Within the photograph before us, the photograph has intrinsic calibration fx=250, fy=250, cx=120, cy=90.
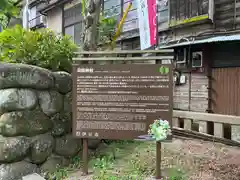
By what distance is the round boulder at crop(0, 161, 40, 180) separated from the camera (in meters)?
4.00

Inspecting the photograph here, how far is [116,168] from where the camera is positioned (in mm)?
4312

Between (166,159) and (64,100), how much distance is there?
2.25 meters

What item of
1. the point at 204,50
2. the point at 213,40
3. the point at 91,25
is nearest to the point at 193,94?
the point at 204,50

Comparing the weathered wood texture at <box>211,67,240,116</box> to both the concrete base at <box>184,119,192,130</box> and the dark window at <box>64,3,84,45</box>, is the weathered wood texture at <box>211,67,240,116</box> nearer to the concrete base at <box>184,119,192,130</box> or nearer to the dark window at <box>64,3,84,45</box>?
the concrete base at <box>184,119,192,130</box>

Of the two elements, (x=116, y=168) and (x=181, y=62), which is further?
(x=181, y=62)

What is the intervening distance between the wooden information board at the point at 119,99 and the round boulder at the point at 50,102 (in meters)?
0.69

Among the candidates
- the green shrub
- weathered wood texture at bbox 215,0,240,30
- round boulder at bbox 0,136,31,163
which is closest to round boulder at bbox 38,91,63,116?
round boulder at bbox 0,136,31,163

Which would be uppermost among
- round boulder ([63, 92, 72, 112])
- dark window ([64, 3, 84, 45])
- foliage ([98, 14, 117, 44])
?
dark window ([64, 3, 84, 45])

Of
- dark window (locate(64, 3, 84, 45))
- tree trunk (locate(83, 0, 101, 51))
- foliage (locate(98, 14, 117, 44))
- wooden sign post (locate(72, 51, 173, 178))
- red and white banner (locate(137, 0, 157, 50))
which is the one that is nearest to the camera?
wooden sign post (locate(72, 51, 173, 178))

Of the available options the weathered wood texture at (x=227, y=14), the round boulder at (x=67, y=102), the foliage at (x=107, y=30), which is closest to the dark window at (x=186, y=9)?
the weathered wood texture at (x=227, y=14)

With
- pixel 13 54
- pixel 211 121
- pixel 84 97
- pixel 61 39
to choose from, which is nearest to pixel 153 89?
pixel 84 97

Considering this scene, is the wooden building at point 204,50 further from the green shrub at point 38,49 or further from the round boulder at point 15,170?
the round boulder at point 15,170

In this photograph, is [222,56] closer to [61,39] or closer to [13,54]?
[61,39]

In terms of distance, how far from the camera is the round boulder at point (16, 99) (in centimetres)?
410
